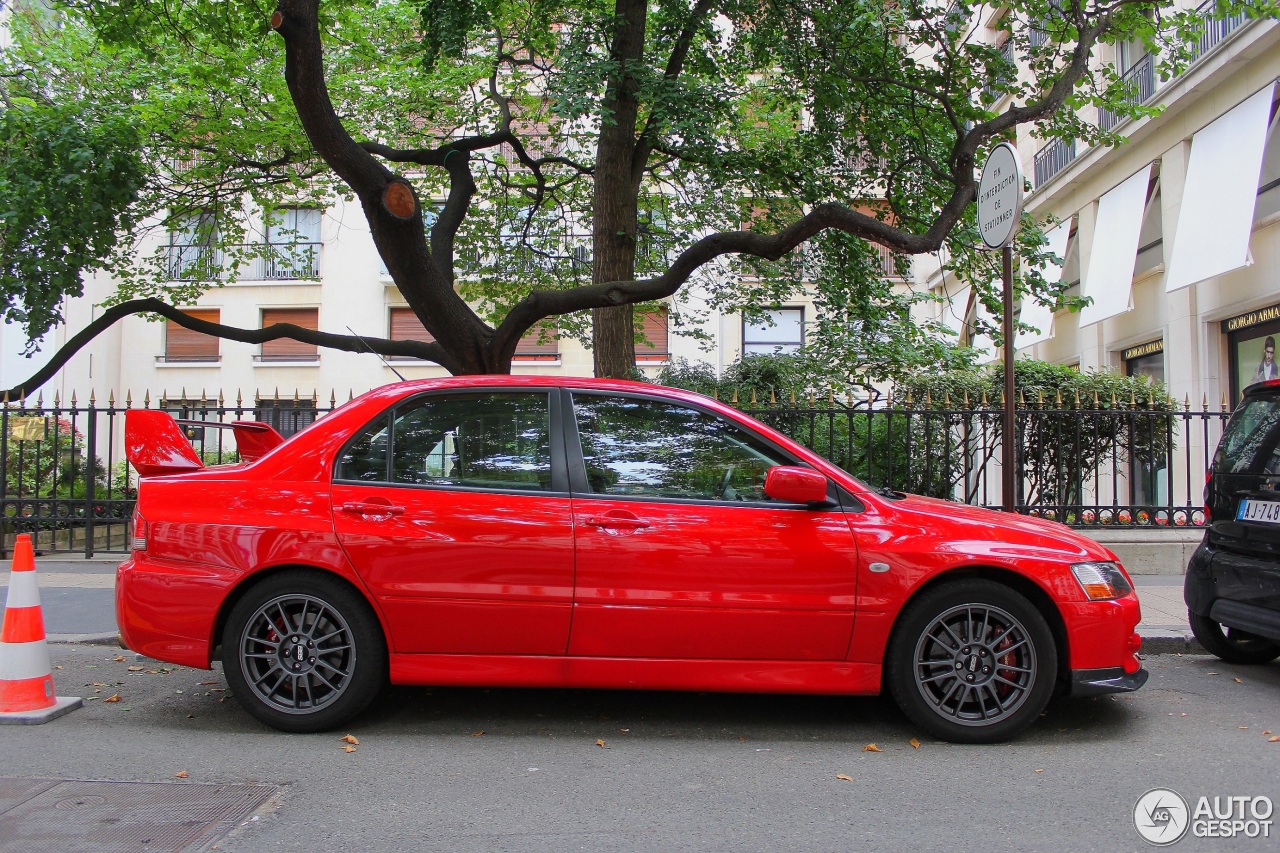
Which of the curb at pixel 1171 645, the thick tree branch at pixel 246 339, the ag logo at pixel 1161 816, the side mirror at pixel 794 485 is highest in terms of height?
the thick tree branch at pixel 246 339

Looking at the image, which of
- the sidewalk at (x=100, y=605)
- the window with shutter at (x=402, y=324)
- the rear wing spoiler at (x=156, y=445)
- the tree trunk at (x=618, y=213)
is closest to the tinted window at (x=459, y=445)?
the rear wing spoiler at (x=156, y=445)

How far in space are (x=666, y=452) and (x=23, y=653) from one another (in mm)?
3421

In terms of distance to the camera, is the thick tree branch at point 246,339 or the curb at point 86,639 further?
the thick tree branch at point 246,339

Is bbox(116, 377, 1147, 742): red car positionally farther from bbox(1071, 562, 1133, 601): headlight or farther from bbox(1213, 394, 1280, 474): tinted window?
bbox(1213, 394, 1280, 474): tinted window

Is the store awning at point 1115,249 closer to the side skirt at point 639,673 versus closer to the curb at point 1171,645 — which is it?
the curb at point 1171,645

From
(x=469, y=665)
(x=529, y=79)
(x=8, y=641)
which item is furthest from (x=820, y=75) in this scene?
(x=8, y=641)

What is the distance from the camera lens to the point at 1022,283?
1021cm

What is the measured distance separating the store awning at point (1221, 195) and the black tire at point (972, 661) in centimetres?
1098

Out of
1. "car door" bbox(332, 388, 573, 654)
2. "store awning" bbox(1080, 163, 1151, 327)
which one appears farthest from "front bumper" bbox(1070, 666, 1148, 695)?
"store awning" bbox(1080, 163, 1151, 327)

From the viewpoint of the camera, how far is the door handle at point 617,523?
4309 mm

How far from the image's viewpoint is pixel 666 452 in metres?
4.58

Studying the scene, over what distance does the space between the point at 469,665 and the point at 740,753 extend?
52.4 inches

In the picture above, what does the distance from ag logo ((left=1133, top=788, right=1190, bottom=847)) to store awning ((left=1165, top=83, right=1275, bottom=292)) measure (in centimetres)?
1148

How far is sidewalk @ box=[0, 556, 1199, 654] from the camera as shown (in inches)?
250
